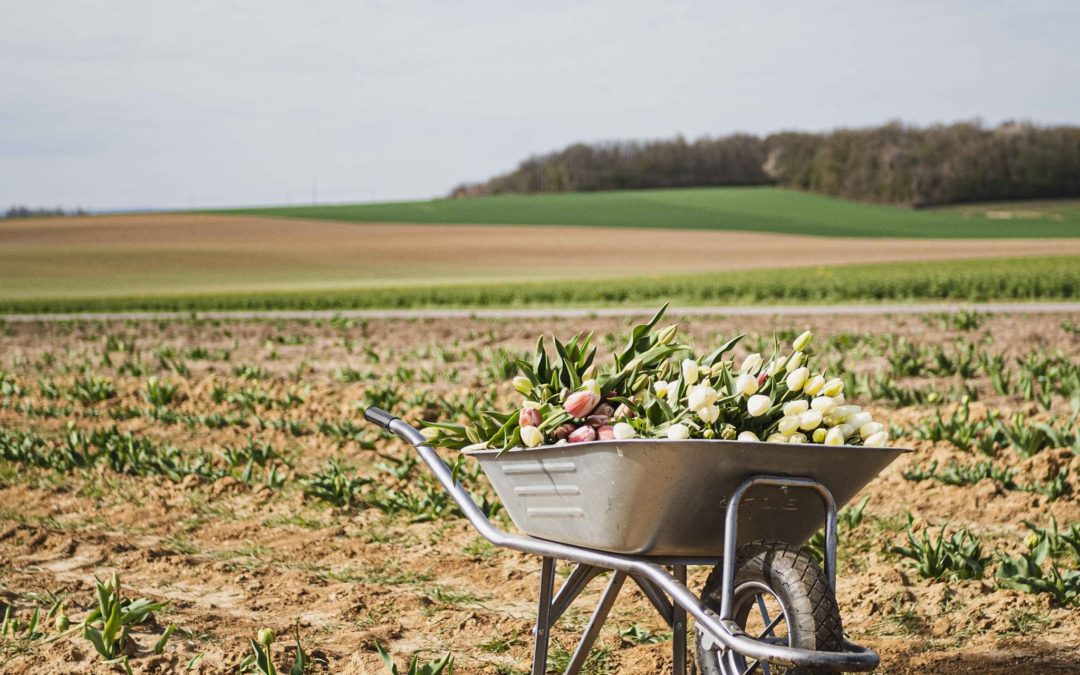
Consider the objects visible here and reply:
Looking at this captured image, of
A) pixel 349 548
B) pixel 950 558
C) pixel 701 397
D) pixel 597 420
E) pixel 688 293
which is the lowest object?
pixel 349 548

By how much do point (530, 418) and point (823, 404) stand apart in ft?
2.55

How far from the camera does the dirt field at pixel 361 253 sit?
3212 centimetres

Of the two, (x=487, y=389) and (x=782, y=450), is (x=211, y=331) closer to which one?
Result: (x=487, y=389)

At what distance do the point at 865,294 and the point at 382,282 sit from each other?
1590cm

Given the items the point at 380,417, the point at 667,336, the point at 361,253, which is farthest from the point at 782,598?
the point at 361,253

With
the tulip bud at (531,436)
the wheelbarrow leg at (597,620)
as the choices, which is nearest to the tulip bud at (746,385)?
the tulip bud at (531,436)

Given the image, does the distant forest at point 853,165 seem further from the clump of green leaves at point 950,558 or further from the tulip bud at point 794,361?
the tulip bud at point 794,361

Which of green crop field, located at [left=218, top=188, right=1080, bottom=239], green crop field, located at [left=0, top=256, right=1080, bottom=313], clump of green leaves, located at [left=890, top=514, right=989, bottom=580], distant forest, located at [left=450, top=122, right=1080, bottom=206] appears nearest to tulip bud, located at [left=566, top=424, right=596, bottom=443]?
clump of green leaves, located at [left=890, top=514, right=989, bottom=580]

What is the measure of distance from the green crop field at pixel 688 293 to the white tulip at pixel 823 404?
1765 cm

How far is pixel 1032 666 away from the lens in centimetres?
311

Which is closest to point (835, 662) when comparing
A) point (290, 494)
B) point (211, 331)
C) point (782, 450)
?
point (782, 450)

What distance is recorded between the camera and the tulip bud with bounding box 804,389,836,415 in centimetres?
254

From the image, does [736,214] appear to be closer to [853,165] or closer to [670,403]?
[853,165]

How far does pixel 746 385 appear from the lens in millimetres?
2584
